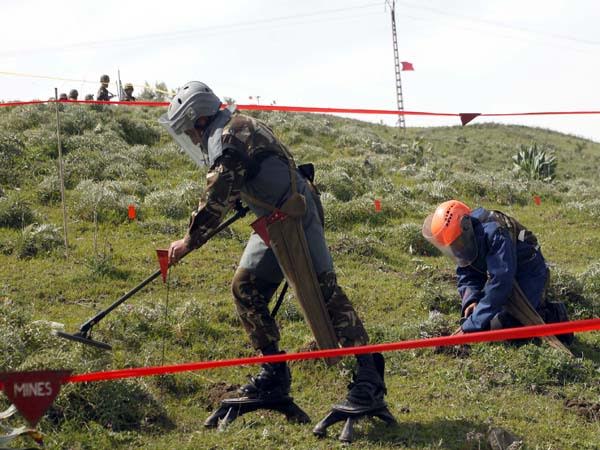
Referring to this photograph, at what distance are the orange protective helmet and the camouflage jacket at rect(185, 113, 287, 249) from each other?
1.93 metres

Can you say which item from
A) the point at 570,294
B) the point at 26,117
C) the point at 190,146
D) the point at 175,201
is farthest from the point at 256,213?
the point at 26,117

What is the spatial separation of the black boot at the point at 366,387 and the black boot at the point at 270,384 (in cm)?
49

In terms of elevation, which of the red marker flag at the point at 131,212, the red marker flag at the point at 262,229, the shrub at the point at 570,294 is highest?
the red marker flag at the point at 262,229

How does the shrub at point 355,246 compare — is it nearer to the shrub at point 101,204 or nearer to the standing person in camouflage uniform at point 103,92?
the shrub at point 101,204

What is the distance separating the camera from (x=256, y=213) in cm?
525

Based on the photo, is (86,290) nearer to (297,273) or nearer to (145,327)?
(145,327)

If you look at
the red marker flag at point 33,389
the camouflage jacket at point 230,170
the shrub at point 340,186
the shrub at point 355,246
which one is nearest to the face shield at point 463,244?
the camouflage jacket at point 230,170

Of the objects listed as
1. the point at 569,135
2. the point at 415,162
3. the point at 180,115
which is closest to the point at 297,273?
the point at 180,115

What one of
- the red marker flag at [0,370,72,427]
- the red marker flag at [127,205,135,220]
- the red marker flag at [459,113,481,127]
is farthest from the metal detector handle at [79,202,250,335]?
the red marker flag at [127,205,135,220]

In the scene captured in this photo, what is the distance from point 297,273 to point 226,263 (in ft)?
13.9

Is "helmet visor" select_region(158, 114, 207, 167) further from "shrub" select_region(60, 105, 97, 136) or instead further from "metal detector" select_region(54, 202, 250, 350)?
"shrub" select_region(60, 105, 97, 136)

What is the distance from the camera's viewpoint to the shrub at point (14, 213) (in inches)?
391

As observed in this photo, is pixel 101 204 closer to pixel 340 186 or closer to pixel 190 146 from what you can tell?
pixel 340 186

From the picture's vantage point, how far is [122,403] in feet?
17.6
